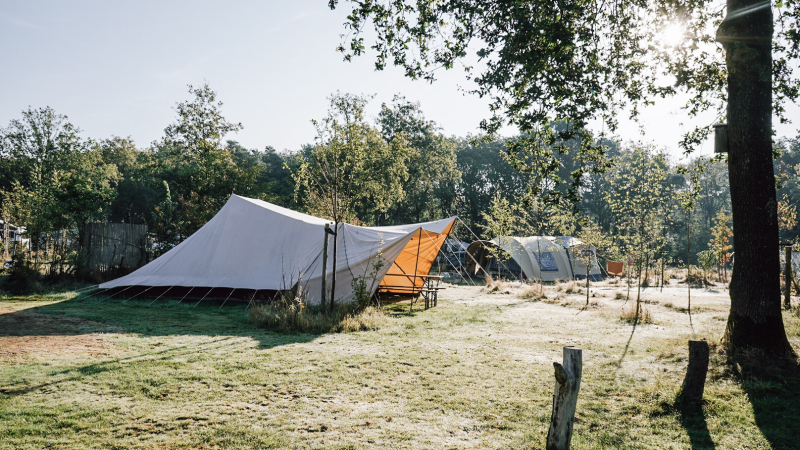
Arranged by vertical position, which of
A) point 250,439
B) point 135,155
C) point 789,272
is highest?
point 135,155

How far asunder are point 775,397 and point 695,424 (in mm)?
1193

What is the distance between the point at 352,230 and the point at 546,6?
6.11 meters

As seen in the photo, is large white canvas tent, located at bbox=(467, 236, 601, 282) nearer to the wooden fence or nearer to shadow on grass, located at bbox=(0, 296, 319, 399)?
the wooden fence

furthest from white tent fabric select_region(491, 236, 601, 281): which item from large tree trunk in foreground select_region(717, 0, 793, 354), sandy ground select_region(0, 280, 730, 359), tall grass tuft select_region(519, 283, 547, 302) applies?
large tree trunk in foreground select_region(717, 0, 793, 354)

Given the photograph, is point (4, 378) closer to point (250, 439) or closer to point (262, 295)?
point (250, 439)

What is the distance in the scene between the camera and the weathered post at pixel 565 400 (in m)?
2.96

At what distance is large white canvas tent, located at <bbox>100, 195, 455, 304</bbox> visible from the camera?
986 centimetres

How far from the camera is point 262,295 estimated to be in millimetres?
10406

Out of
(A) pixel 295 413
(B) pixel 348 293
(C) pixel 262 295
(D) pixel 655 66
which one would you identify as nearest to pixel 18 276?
(C) pixel 262 295

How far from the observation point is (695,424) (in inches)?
148

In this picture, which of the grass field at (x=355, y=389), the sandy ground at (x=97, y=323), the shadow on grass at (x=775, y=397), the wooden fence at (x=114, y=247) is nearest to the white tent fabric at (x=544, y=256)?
the sandy ground at (x=97, y=323)

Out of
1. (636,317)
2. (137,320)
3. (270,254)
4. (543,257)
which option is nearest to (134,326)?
(137,320)

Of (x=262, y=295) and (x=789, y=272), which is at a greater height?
(x=789, y=272)

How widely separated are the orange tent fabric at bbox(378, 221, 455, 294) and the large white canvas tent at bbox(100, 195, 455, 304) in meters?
0.26
